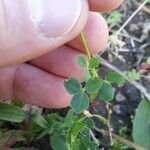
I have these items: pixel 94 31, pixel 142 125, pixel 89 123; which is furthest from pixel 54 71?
pixel 89 123

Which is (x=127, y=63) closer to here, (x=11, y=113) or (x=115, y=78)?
(x=11, y=113)

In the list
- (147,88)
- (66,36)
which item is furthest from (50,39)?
(147,88)

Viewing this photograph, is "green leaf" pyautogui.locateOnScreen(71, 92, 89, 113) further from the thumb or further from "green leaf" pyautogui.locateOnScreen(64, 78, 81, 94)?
the thumb

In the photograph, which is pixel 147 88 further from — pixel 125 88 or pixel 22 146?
pixel 22 146

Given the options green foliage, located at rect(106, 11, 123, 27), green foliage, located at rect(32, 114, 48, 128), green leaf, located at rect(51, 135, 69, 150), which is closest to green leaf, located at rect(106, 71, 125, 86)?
green leaf, located at rect(51, 135, 69, 150)

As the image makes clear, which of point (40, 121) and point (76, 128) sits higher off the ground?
point (76, 128)

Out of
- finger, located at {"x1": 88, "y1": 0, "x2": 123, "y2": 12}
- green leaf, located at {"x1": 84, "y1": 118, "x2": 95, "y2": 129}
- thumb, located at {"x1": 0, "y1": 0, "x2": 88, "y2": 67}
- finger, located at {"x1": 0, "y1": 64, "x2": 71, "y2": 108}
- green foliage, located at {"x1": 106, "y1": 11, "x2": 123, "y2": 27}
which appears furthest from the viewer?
green foliage, located at {"x1": 106, "y1": 11, "x2": 123, "y2": 27}

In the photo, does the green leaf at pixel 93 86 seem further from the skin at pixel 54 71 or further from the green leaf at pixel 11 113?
the green leaf at pixel 11 113
